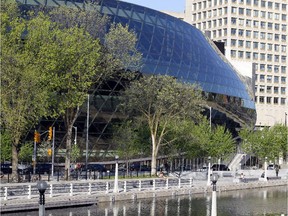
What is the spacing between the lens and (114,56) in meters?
72.5

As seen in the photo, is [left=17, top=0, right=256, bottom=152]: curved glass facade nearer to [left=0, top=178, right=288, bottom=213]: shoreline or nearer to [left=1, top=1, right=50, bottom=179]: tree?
[left=0, top=178, right=288, bottom=213]: shoreline

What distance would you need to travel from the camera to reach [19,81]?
57.8m

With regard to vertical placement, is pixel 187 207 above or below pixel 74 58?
below

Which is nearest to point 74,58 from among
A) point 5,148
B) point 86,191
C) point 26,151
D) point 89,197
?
point 86,191

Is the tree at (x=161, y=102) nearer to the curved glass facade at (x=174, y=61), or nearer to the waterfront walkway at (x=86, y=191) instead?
the waterfront walkway at (x=86, y=191)

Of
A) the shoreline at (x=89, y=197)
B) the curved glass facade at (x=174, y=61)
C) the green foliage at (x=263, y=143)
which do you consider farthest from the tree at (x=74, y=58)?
the green foliage at (x=263, y=143)

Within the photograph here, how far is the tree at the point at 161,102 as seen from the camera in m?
79.2

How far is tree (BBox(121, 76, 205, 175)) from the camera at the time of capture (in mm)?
79250

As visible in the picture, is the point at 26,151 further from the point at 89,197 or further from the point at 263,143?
the point at 263,143

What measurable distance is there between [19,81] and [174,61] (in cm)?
5185

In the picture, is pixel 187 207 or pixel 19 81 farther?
pixel 19 81

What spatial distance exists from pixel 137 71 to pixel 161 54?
9.45 m

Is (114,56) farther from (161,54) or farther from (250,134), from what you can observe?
(250,134)

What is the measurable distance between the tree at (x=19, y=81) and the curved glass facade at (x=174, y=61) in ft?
96.9
